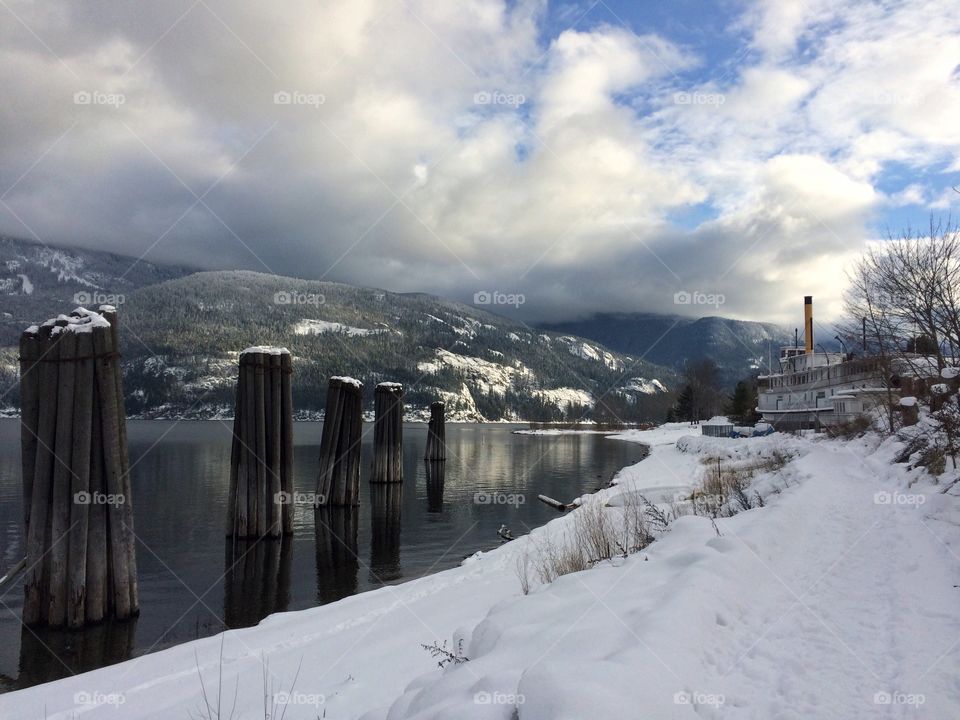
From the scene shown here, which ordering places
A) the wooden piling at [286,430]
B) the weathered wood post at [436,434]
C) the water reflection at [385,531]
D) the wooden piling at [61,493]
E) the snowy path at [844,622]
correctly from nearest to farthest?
the snowy path at [844,622]
the wooden piling at [61,493]
the water reflection at [385,531]
the wooden piling at [286,430]
the weathered wood post at [436,434]

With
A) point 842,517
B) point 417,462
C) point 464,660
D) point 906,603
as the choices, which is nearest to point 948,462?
point 842,517

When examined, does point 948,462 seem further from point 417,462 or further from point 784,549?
point 417,462

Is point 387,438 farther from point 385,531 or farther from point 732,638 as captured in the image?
point 732,638

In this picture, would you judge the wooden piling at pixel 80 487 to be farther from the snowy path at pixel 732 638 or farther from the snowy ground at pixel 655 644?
the snowy path at pixel 732 638

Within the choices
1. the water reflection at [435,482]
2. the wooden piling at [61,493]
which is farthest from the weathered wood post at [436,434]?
the wooden piling at [61,493]

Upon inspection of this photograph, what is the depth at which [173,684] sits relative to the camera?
8148 mm

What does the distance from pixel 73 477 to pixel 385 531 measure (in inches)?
561

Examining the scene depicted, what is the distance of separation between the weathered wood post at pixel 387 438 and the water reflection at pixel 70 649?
24924mm

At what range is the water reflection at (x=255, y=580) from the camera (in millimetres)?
14352

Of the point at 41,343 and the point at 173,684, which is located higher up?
the point at 41,343

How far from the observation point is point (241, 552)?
63.1ft

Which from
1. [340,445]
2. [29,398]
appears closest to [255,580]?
[29,398]

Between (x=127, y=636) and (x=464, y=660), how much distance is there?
9.00 meters

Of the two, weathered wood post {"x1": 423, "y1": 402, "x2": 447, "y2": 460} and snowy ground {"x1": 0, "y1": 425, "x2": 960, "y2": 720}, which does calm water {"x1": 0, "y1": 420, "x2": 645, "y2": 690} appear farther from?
weathered wood post {"x1": 423, "y1": 402, "x2": 447, "y2": 460}
